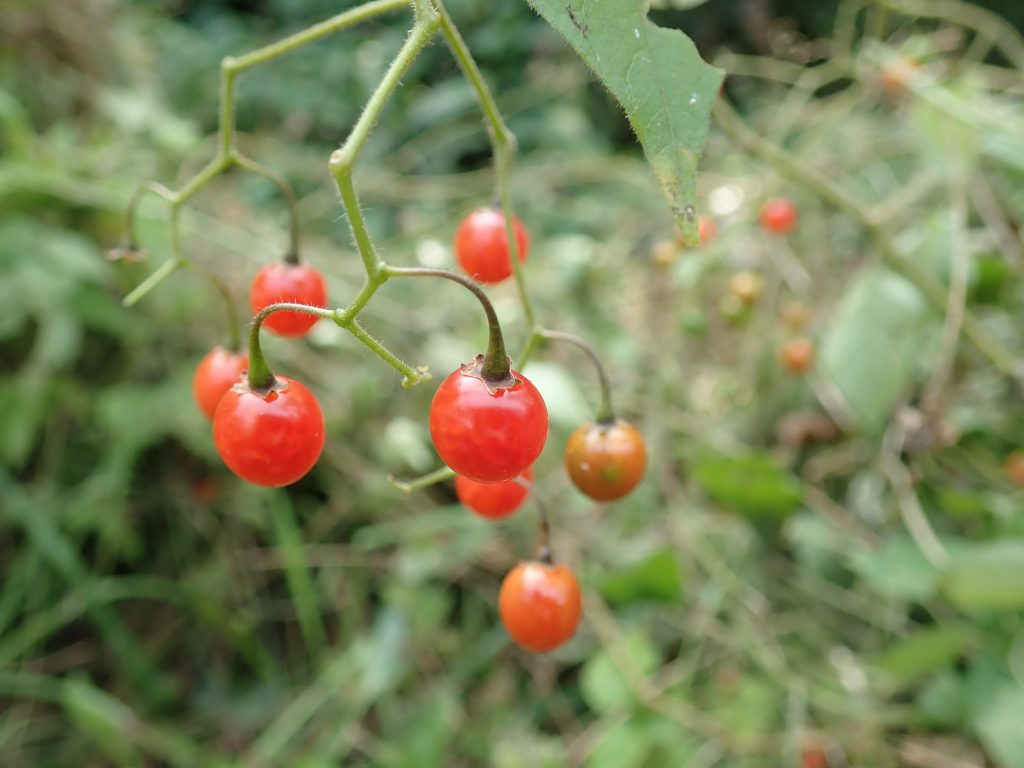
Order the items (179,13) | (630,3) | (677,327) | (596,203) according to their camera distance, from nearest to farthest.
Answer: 1. (630,3)
2. (677,327)
3. (596,203)
4. (179,13)

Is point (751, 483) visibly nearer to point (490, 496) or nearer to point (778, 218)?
point (778, 218)

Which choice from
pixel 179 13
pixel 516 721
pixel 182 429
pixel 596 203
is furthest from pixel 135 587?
pixel 179 13

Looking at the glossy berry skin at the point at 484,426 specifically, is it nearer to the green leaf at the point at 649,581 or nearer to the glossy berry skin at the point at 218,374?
the glossy berry skin at the point at 218,374

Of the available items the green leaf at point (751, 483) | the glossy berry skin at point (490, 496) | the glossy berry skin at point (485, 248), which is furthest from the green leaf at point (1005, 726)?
the glossy berry skin at point (485, 248)

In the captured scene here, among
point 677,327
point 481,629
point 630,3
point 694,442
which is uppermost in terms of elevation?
point 630,3

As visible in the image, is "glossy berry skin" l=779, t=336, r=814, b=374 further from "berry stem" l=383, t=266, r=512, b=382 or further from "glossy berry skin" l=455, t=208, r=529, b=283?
"berry stem" l=383, t=266, r=512, b=382

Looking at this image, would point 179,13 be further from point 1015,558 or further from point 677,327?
point 1015,558

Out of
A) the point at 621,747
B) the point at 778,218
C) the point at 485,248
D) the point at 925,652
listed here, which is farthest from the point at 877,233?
the point at 621,747

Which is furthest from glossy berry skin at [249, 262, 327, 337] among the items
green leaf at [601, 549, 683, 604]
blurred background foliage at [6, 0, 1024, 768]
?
green leaf at [601, 549, 683, 604]
